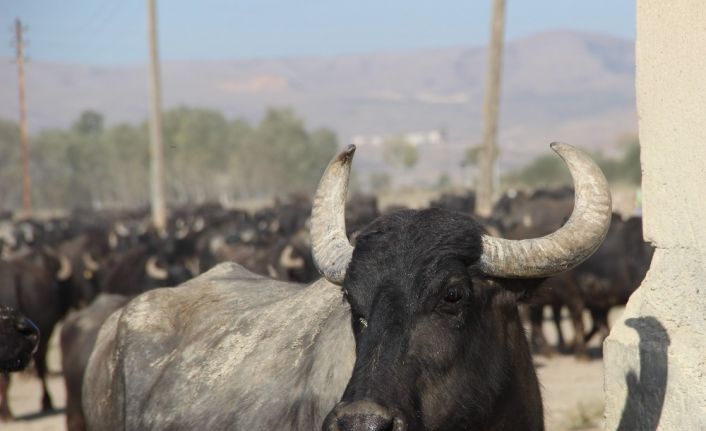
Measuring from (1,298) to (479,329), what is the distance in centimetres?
1179

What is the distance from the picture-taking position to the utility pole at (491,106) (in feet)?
78.9

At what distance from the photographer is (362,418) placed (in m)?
3.62

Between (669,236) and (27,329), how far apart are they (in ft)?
13.2

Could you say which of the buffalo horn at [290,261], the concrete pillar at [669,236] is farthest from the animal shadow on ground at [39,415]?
the concrete pillar at [669,236]

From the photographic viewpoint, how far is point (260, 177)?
129500mm

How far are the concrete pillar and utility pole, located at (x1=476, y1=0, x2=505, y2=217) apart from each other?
19.0m

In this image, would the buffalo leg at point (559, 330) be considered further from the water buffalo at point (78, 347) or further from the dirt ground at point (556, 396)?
the water buffalo at point (78, 347)

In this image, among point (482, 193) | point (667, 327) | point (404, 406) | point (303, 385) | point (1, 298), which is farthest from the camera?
point (482, 193)

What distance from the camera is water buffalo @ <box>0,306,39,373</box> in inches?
264

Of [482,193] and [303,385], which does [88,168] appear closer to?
[482,193]

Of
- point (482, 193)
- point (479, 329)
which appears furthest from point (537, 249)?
point (482, 193)

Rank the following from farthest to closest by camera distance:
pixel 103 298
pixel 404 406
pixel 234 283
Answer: pixel 103 298, pixel 234 283, pixel 404 406

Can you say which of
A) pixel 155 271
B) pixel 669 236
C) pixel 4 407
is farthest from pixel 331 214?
pixel 155 271

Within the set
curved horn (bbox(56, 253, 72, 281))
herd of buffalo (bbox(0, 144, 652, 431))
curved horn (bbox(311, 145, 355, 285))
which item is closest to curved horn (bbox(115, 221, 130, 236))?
curved horn (bbox(56, 253, 72, 281))
